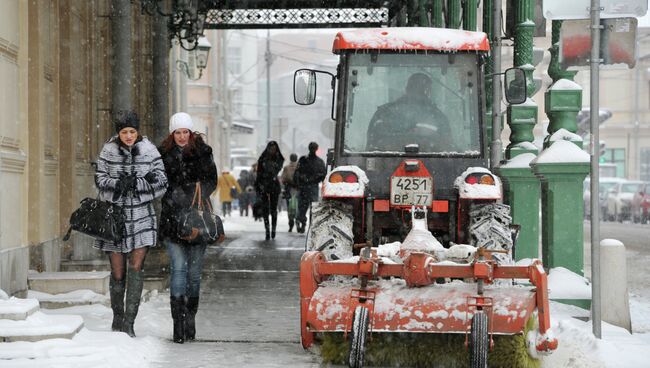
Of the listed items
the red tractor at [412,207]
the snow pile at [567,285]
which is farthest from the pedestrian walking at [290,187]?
the red tractor at [412,207]

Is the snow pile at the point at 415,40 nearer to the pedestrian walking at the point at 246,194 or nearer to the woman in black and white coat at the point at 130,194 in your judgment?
the woman in black and white coat at the point at 130,194

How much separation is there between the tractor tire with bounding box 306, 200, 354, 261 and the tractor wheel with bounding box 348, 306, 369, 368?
1261 mm

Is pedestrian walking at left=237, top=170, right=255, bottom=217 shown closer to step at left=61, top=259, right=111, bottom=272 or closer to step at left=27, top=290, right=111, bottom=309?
step at left=61, top=259, right=111, bottom=272

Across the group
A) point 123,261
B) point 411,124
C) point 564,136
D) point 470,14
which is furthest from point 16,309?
point 470,14

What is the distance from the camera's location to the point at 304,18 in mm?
26344

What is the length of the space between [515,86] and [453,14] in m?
9.89

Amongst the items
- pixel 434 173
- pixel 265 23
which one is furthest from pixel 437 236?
pixel 265 23

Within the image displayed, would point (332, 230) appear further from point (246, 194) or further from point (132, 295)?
point (246, 194)

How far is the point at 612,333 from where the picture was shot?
10.5 meters

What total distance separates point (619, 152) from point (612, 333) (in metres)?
63.3

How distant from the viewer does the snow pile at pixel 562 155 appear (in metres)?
12.4

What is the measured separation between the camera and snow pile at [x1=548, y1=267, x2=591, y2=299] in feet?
39.3

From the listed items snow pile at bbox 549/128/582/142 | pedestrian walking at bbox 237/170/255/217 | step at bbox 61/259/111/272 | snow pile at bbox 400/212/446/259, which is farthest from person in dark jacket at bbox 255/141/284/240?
pedestrian walking at bbox 237/170/255/217

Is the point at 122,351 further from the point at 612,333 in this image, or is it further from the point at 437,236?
the point at 612,333
